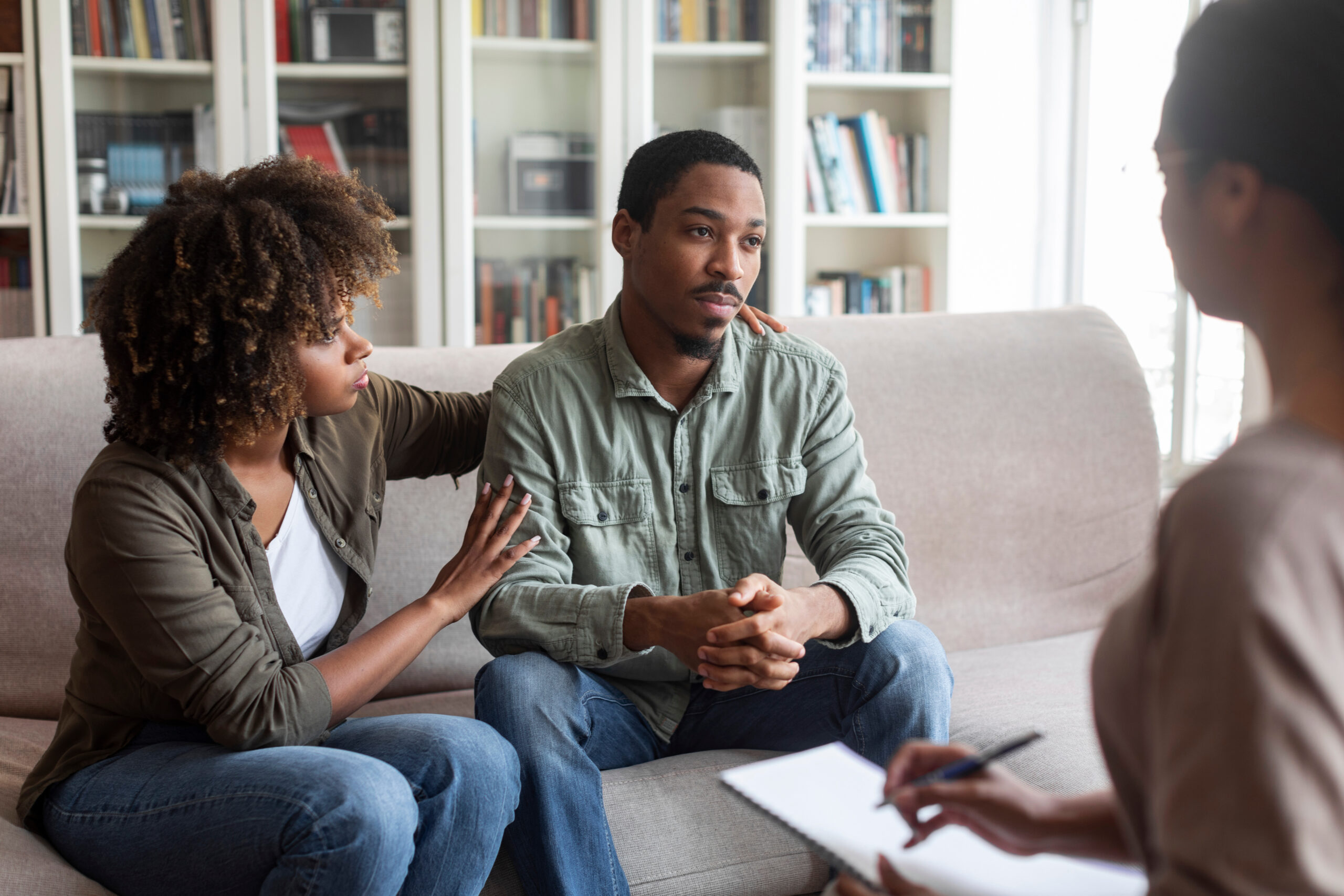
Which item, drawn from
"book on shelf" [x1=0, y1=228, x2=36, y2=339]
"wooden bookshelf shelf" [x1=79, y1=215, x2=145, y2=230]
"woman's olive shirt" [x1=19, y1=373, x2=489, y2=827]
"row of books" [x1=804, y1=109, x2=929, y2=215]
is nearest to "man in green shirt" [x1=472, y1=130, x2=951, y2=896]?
"woman's olive shirt" [x1=19, y1=373, x2=489, y2=827]

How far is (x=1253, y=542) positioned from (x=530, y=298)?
2644mm

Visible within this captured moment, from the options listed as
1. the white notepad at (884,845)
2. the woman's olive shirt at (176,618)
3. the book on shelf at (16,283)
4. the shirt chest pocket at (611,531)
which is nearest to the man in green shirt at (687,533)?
the shirt chest pocket at (611,531)

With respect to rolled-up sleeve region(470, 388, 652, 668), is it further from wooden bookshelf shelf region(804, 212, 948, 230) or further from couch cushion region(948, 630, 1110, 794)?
wooden bookshelf shelf region(804, 212, 948, 230)

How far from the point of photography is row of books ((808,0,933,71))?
3.05 meters

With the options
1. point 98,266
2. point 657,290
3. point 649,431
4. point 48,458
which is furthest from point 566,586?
point 98,266

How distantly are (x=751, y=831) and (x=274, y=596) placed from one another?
0.60 m

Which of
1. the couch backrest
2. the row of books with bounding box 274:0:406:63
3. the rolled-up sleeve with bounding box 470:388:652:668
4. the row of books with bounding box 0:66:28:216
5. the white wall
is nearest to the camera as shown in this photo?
the rolled-up sleeve with bounding box 470:388:652:668

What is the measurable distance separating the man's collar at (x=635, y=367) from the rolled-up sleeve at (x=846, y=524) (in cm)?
13

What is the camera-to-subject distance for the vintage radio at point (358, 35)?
9.20ft

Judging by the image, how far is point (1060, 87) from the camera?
3256mm

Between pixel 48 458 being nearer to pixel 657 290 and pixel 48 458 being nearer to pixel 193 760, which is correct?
pixel 193 760

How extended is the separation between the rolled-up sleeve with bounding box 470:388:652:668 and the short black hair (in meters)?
0.32

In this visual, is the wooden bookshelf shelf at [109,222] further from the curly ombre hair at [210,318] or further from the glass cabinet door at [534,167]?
the curly ombre hair at [210,318]

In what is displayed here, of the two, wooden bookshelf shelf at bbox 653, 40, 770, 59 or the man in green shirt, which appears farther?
wooden bookshelf shelf at bbox 653, 40, 770, 59
